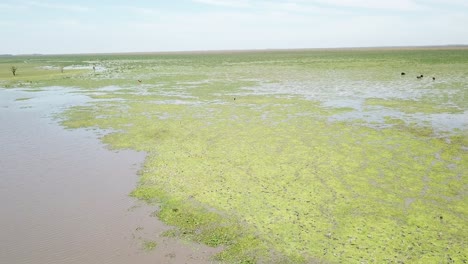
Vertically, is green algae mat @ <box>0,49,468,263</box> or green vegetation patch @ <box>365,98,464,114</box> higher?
green vegetation patch @ <box>365,98,464,114</box>

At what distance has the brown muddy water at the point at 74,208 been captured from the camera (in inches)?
359

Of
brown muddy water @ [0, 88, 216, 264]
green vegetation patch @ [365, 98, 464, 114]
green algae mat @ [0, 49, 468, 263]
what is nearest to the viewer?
brown muddy water @ [0, 88, 216, 264]

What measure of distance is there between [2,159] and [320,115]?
19.9 meters

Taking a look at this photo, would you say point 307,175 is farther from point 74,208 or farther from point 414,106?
point 414,106

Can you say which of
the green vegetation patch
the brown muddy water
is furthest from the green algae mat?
the brown muddy water

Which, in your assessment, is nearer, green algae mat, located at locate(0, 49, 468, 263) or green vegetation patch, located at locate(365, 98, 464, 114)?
green algae mat, located at locate(0, 49, 468, 263)

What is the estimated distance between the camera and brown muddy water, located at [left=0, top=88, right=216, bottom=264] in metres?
9.12

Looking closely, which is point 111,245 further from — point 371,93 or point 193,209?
point 371,93

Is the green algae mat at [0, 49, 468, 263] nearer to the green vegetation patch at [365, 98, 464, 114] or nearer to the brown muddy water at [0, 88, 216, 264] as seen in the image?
the green vegetation patch at [365, 98, 464, 114]

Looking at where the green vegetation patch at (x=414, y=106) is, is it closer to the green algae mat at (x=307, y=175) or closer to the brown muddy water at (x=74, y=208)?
the green algae mat at (x=307, y=175)

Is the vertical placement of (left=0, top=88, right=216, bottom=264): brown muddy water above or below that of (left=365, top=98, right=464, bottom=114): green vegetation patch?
below

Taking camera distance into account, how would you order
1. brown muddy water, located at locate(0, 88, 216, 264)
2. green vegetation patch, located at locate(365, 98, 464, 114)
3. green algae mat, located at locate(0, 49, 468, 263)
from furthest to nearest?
green vegetation patch, located at locate(365, 98, 464, 114) < green algae mat, located at locate(0, 49, 468, 263) < brown muddy water, located at locate(0, 88, 216, 264)

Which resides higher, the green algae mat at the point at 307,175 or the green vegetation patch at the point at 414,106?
the green vegetation patch at the point at 414,106

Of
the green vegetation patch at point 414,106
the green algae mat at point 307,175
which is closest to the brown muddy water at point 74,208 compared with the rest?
the green algae mat at point 307,175
